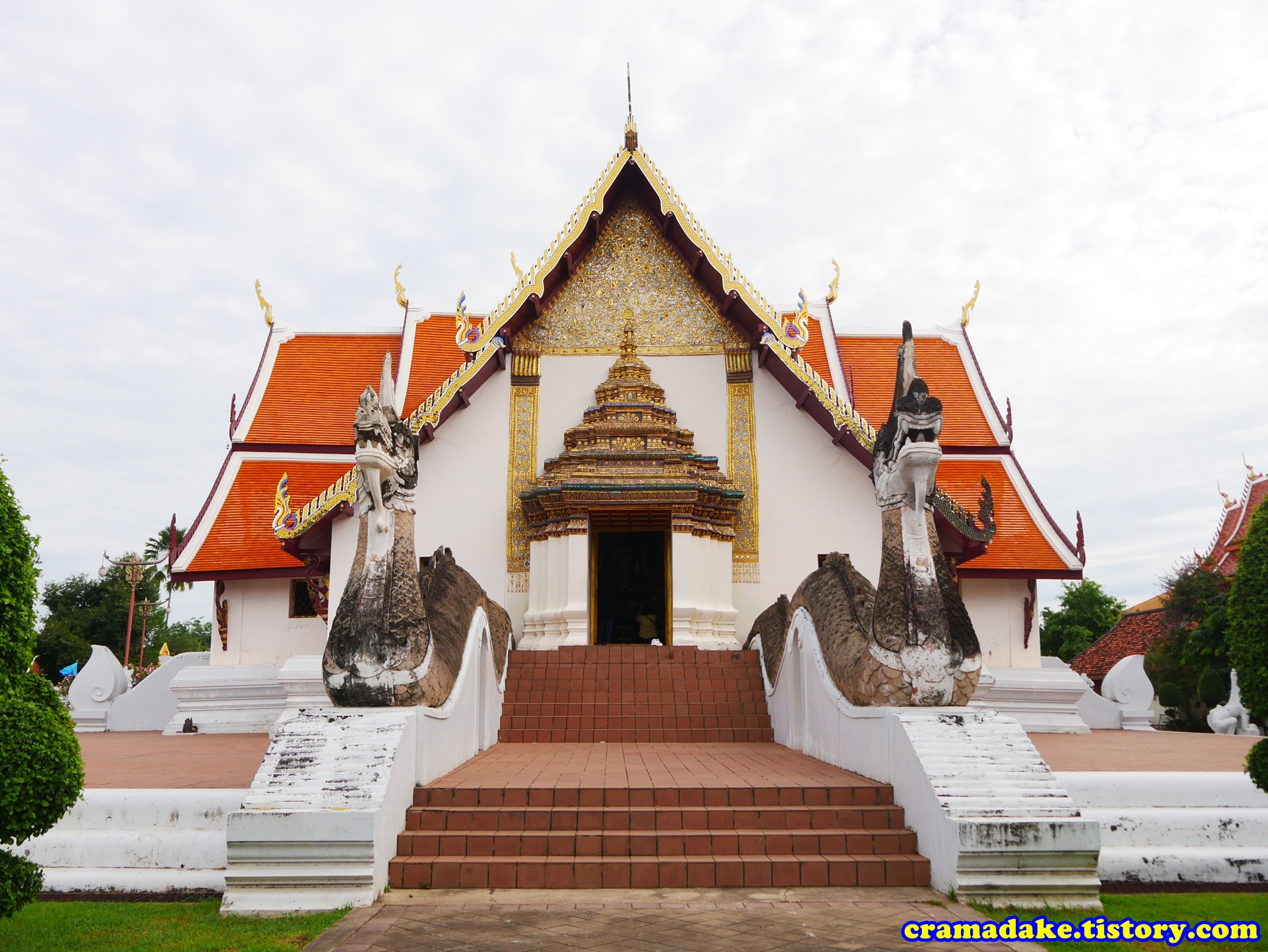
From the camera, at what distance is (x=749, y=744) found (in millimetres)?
7301

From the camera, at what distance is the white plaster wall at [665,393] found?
10.2 meters

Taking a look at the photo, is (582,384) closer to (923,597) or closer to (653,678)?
(653,678)

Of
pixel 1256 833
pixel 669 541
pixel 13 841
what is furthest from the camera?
pixel 669 541

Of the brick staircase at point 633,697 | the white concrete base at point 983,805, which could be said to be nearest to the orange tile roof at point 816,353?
the brick staircase at point 633,697

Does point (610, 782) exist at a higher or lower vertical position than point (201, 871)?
higher

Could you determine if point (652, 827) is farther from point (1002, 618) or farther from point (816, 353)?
point (816, 353)

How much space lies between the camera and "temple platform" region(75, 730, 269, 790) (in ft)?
19.0

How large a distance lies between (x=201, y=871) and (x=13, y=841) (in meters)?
0.84

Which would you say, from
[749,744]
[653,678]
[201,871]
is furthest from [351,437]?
[201,871]

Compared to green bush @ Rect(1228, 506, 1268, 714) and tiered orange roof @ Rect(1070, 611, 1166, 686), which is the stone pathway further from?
tiered orange roof @ Rect(1070, 611, 1166, 686)

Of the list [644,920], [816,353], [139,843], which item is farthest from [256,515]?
[644,920]

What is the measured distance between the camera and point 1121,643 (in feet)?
66.9

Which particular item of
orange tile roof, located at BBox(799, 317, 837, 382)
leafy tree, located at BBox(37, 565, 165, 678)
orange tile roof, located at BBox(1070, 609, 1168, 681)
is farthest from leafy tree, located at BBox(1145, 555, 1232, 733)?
leafy tree, located at BBox(37, 565, 165, 678)

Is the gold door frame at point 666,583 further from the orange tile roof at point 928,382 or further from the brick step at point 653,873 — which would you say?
the brick step at point 653,873
